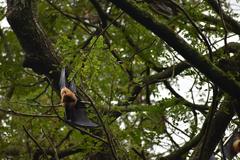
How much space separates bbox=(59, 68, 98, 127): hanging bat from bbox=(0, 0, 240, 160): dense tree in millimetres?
68

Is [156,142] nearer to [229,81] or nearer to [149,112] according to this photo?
[149,112]

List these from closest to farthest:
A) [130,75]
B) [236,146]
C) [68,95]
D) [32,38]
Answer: [68,95] → [236,146] → [32,38] → [130,75]

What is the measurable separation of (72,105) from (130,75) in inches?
77.9

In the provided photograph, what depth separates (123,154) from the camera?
454cm

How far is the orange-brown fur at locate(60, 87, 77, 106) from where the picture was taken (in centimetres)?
398

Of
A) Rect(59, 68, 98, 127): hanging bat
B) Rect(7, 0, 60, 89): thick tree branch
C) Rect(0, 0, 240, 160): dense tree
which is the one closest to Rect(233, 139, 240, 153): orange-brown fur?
Rect(0, 0, 240, 160): dense tree

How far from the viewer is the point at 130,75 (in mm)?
6016

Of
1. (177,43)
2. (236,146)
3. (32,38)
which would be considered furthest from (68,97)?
(236,146)

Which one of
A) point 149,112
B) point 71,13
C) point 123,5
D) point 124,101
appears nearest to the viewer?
point 123,5

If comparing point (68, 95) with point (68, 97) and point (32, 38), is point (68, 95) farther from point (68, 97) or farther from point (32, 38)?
point (32, 38)

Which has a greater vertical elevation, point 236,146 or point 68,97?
point 68,97

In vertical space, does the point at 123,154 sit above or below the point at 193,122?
below

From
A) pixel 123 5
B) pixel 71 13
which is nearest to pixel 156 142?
pixel 123 5

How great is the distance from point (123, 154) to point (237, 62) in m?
1.11
